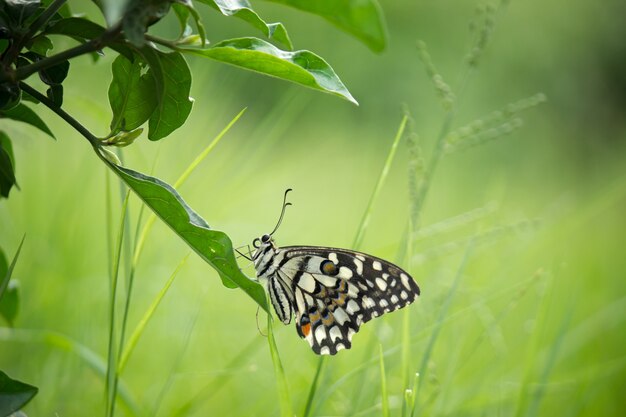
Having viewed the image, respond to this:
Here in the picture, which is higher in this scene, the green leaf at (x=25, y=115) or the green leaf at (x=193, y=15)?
the green leaf at (x=25, y=115)

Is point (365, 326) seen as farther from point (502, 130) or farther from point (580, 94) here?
point (580, 94)

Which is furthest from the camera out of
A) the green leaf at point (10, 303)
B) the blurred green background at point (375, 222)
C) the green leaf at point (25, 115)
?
the blurred green background at point (375, 222)

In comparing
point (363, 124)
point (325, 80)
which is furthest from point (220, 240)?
point (363, 124)

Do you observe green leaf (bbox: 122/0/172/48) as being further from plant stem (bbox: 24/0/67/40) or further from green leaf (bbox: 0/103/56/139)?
green leaf (bbox: 0/103/56/139)

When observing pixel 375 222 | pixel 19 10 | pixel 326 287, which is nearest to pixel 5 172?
pixel 19 10

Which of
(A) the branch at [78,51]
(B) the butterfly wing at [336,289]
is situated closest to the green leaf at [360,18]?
(A) the branch at [78,51]

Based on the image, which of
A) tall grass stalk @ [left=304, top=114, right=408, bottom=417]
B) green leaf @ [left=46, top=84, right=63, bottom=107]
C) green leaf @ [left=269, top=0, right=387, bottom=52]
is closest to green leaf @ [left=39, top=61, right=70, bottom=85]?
green leaf @ [left=46, top=84, right=63, bottom=107]

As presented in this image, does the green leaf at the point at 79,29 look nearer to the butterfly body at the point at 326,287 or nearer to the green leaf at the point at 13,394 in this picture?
the green leaf at the point at 13,394
